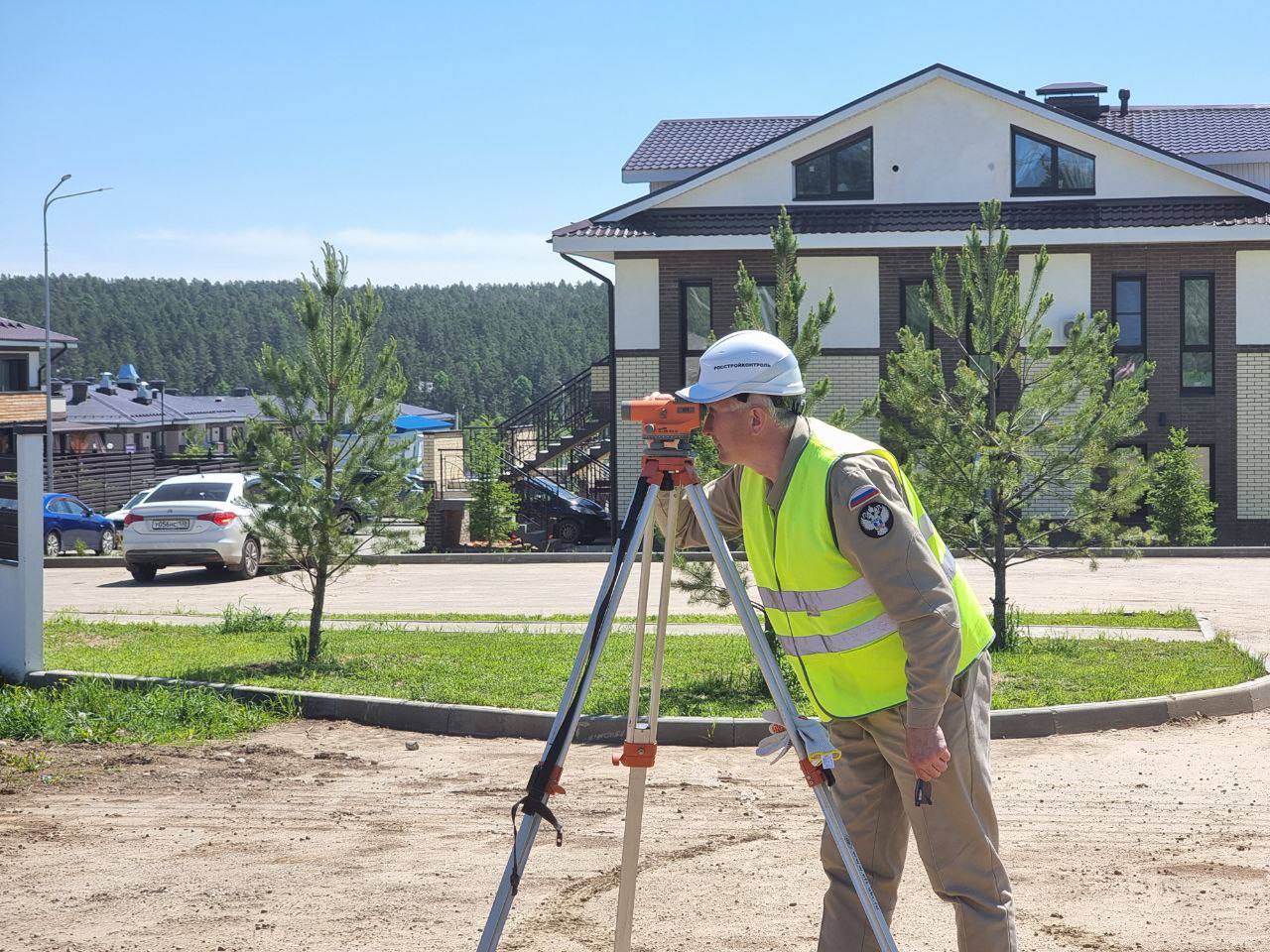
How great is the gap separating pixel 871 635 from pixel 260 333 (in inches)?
4933

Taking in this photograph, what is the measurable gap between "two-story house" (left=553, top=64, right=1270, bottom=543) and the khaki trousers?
2234 cm

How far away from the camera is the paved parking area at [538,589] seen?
16.2 m

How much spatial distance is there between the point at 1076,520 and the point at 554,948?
8546mm

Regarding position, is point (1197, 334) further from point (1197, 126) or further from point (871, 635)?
point (871, 635)

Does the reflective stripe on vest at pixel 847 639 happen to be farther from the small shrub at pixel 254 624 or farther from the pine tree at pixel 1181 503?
the pine tree at pixel 1181 503

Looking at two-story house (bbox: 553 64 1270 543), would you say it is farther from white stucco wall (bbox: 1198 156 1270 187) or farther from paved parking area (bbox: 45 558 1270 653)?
paved parking area (bbox: 45 558 1270 653)

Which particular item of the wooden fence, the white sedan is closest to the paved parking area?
the white sedan

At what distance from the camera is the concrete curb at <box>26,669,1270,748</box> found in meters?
8.76

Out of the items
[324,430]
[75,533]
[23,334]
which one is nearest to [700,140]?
[75,533]

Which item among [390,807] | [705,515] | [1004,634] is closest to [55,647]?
[390,807]

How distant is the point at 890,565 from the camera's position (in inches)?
141

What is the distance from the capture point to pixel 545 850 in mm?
6230

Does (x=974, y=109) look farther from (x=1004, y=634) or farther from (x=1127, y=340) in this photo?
(x=1004, y=634)

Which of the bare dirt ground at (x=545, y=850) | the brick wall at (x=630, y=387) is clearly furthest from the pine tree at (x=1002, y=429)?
the brick wall at (x=630, y=387)
